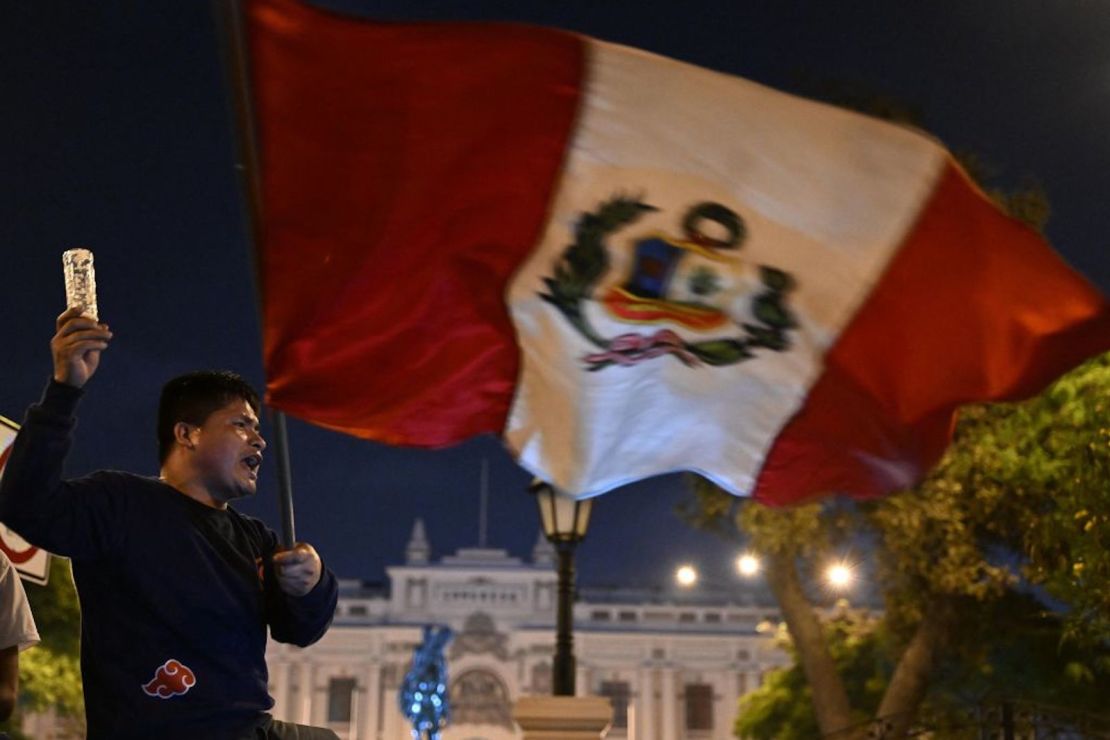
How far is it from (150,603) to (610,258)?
2.68 m

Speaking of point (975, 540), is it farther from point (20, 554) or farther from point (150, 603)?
point (150, 603)

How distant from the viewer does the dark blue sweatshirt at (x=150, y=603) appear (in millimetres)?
2891

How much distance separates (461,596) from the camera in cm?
5012

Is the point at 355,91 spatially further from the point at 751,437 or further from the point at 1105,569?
the point at 1105,569

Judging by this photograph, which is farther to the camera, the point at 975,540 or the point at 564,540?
the point at 975,540

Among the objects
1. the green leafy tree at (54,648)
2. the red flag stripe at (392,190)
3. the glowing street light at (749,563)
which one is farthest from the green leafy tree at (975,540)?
the green leafy tree at (54,648)

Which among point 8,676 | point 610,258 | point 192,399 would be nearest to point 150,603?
point 192,399

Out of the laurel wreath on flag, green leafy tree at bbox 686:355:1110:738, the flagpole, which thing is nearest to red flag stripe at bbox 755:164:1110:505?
the laurel wreath on flag

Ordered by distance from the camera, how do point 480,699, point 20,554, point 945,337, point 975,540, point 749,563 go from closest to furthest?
point 945,337 < point 20,554 < point 975,540 < point 749,563 < point 480,699

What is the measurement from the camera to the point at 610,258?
17.4ft

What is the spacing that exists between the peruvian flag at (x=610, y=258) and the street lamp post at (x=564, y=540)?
11.0 ft

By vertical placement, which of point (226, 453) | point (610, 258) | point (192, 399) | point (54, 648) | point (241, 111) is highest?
point (54, 648)

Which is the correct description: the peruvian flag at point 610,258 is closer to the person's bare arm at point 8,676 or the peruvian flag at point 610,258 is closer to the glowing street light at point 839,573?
the person's bare arm at point 8,676

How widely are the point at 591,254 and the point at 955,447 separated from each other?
31.1 feet
